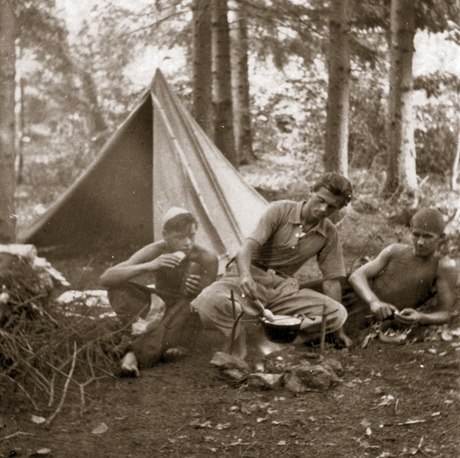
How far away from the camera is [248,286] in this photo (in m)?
4.70

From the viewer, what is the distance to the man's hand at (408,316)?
483 cm

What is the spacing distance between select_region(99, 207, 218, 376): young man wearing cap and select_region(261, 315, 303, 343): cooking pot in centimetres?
71

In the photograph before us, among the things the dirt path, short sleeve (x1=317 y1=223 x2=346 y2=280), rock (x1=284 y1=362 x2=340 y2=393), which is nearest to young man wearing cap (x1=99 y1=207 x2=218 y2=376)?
the dirt path

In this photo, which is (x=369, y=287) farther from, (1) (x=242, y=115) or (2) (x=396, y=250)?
(1) (x=242, y=115)

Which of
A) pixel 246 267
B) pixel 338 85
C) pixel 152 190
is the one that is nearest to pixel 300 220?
pixel 246 267

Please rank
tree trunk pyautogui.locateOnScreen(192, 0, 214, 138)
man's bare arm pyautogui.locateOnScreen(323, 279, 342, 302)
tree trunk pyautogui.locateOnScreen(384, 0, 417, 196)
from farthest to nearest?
tree trunk pyautogui.locateOnScreen(384, 0, 417, 196), tree trunk pyautogui.locateOnScreen(192, 0, 214, 138), man's bare arm pyautogui.locateOnScreen(323, 279, 342, 302)

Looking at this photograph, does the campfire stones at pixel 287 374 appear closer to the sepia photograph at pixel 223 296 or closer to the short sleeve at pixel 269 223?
the sepia photograph at pixel 223 296

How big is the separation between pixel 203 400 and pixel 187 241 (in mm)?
1339

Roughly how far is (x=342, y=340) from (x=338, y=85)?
3.40m

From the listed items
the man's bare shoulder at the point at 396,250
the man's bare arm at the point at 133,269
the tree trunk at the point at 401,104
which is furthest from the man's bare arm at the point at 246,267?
the tree trunk at the point at 401,104

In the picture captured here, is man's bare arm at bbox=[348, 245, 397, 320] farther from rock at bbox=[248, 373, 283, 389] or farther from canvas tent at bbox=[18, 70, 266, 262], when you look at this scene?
canvas tent at bbox=[18, 70, 266, 262]

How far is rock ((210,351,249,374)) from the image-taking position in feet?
14.4

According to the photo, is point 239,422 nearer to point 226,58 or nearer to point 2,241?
point 2,241

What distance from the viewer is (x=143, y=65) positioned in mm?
13586
